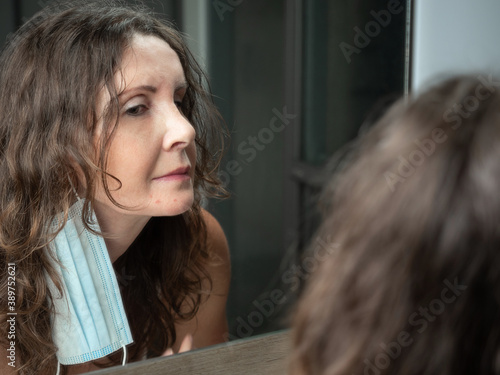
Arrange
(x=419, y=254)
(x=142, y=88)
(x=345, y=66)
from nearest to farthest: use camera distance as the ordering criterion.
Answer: (x=419, y=254)
(x=142, y=88)
(x=345, y=66)

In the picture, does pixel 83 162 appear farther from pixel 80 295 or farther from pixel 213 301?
pixel 213 301

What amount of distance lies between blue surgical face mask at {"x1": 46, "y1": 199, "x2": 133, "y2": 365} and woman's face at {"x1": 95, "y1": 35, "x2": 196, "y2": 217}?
37 mm

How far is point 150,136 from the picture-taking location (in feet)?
1.74

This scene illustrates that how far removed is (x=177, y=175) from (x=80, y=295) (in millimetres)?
154

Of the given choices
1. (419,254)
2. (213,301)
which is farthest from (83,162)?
(419,254)

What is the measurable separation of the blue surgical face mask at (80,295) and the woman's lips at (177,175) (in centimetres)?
8

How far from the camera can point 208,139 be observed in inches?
Result: 23.8

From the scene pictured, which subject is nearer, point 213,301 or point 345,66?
point 213,301

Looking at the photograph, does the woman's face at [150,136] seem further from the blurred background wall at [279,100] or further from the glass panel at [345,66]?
the glass panel at [345,66]

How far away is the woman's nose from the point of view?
1.76 ft

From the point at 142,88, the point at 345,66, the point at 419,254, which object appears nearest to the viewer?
the point at 419,254

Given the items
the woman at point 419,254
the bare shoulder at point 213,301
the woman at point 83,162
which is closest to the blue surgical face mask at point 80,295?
the woman at point 83,162

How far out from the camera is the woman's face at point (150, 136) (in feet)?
1.69

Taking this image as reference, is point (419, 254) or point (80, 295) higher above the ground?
point (419, 254)
